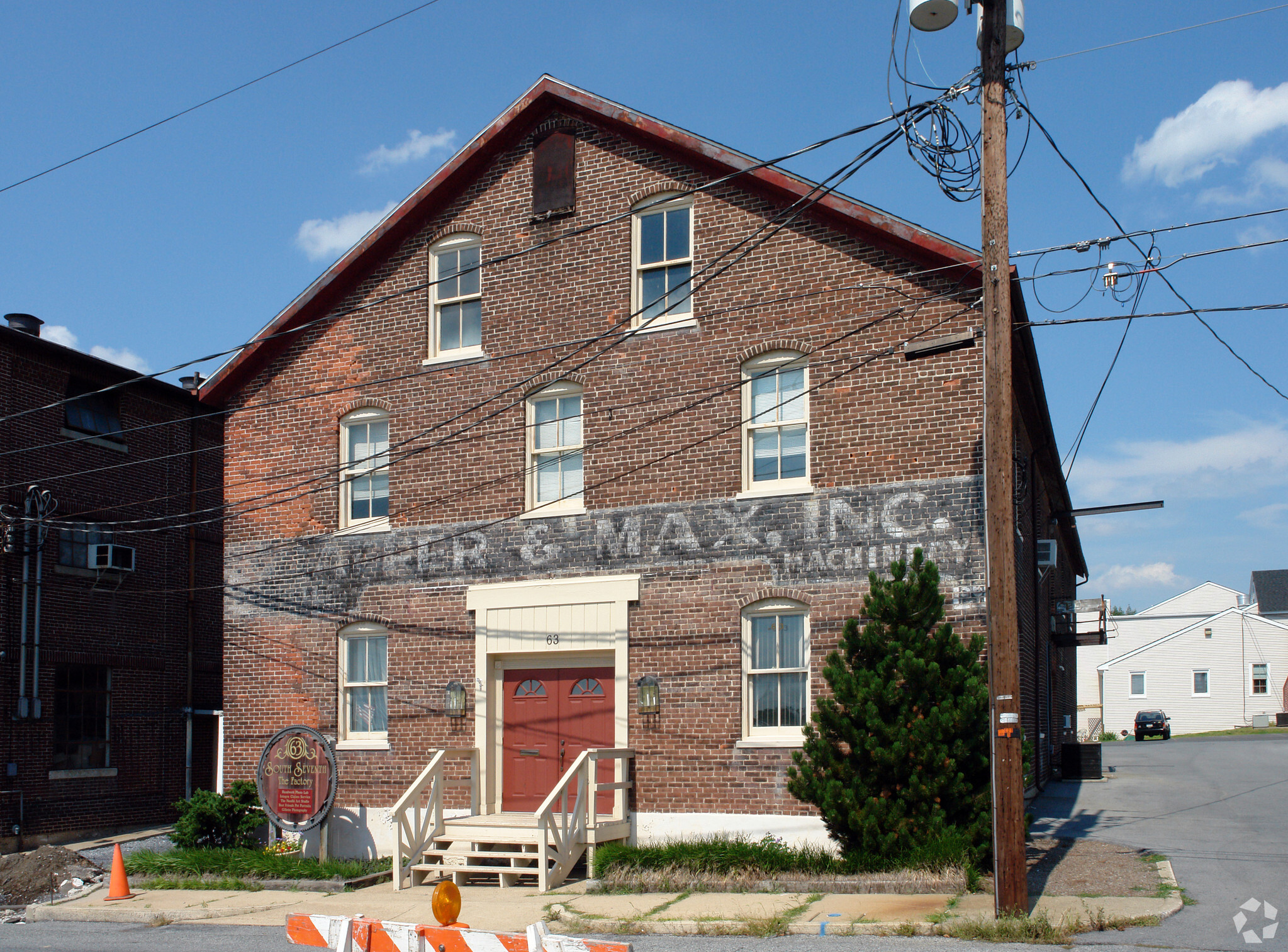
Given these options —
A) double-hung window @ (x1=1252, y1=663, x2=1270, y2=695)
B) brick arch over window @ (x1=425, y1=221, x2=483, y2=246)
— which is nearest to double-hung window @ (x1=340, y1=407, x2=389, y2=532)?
brick arch over window @ (x1=425, y1=221, x2=483, y2=246)

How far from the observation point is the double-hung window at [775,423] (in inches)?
618

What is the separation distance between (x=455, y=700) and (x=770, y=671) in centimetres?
466

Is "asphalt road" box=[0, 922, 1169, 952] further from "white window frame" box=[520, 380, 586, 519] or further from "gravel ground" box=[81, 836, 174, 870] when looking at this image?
"white window frame" box=[520, 380, 586, 519]

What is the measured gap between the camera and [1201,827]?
17.3m

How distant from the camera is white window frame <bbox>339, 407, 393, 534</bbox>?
1845 cm

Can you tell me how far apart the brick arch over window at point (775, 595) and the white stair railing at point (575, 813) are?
97.8 inches

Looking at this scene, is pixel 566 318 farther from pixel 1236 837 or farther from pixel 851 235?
pixel 1236 837

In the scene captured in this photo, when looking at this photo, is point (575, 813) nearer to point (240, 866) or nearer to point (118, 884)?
point (240, 866)

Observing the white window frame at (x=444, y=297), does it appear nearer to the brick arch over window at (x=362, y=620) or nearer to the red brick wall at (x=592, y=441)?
the red brick wall at (x=592, y=441)

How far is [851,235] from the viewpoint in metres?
15.6

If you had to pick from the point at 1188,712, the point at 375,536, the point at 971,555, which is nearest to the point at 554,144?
the point at 375,536

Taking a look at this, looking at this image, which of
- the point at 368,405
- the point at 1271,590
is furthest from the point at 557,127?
the point at 1271,590

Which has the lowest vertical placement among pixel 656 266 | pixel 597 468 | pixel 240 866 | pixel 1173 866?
pixel 240 866

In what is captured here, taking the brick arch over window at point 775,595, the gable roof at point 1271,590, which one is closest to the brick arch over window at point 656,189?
the brick arch over window at point 775,595
